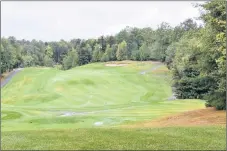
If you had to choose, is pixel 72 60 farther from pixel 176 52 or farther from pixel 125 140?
pixel 125 140

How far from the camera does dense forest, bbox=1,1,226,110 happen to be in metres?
25.3

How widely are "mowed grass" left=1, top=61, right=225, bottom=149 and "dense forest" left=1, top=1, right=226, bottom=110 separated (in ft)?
16.3

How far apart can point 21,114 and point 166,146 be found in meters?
23.0

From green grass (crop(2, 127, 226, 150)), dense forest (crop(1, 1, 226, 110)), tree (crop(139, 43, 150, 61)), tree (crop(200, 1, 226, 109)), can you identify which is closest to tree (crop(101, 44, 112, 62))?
dense forest (crop(1, 1, 226, 110))

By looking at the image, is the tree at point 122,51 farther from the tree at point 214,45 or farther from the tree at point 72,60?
the tree at point 214,45

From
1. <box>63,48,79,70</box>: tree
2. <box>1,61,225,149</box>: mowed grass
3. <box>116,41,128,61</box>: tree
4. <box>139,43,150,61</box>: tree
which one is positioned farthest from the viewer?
<box>63,48,79,70</box>: tree

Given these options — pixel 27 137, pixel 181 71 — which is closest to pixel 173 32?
pixel 181 71

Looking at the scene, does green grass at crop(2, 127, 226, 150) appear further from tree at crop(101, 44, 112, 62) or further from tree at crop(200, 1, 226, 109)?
tree at crop(101, 44, 112, 62)

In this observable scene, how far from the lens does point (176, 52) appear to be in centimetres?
6175

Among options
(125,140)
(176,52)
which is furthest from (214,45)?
(176,52)

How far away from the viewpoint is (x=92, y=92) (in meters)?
58.6

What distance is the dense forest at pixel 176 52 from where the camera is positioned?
83.0ft

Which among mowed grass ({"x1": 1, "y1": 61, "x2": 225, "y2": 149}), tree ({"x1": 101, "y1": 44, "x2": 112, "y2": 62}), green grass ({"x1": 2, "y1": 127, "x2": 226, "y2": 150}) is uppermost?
tree ({"x1": 101, "y1": 44, "x2": 112, "y2": 62})

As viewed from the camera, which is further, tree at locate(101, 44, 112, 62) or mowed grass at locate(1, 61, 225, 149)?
tree at locate(101, 44, 112, 62)
